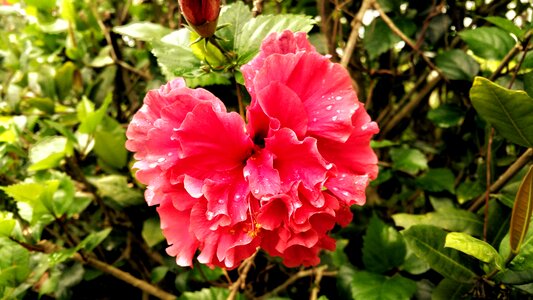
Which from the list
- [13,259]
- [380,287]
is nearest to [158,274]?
[13,259]

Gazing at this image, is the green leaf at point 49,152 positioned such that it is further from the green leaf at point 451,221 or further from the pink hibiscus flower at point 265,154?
the green leaf at point 451,221

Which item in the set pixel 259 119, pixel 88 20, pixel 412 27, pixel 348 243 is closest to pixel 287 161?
pixel 259 119

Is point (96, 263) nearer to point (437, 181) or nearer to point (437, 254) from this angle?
point (437, 254)

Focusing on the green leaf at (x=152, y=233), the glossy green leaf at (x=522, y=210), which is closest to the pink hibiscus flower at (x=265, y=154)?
the glossy green leaf at (x=522, y=210)

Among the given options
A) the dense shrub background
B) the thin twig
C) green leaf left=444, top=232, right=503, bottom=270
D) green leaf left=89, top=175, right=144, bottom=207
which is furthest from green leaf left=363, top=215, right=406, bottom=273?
green leaf left=89, top=175, right=144, bottom=207

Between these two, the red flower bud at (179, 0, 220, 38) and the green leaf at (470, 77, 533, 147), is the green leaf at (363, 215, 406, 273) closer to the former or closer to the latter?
the green leaf at (470, 77, 533, 147)
